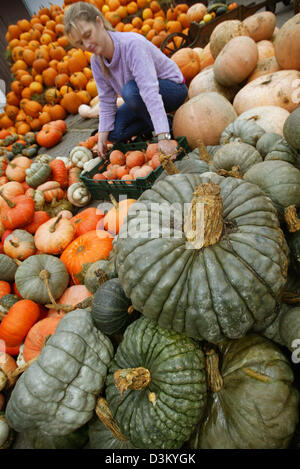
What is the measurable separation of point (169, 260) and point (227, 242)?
0.26m

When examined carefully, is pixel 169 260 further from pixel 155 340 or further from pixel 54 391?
pixel 54 391

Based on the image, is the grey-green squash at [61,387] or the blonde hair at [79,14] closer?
the grey-green squash at [61,387]

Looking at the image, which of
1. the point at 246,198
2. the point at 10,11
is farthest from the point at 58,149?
the point at 10,11

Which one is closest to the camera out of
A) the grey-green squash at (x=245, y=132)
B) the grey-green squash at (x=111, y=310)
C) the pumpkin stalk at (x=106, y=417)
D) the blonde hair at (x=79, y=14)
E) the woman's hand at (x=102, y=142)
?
the pumpkin stalk at (x=106, y=417)

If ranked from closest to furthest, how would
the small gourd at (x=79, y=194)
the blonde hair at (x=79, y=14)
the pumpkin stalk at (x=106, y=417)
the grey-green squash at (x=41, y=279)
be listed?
the pumpkin stalk at (x=106, y=417) → the grey-green squash at (x=41, y=279) → the blonde hair at (x=79, y=14) → the small gourd at (x=79, y=194)

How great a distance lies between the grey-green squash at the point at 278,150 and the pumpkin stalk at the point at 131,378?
1501 mm

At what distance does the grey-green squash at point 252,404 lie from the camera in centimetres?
105

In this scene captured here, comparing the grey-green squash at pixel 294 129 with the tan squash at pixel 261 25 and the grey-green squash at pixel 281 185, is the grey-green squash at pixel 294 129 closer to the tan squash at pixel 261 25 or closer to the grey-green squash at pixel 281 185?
the grey-green squash at pixel 281 185

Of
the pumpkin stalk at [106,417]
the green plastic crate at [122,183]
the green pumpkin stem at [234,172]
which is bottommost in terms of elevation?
the pumpkin stalk at [106,417]

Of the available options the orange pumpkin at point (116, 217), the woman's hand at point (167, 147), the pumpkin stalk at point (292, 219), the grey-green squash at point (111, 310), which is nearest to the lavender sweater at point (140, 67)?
the woman's hand at point (167, 147)

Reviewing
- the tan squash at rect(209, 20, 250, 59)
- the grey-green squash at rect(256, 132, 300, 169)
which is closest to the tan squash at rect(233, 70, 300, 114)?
the grey-green squash at rect(256, 132, 300, 169)

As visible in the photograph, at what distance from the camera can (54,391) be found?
1271mm

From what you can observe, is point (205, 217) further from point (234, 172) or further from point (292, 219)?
point (234, 172)

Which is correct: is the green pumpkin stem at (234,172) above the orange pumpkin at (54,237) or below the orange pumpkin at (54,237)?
above
